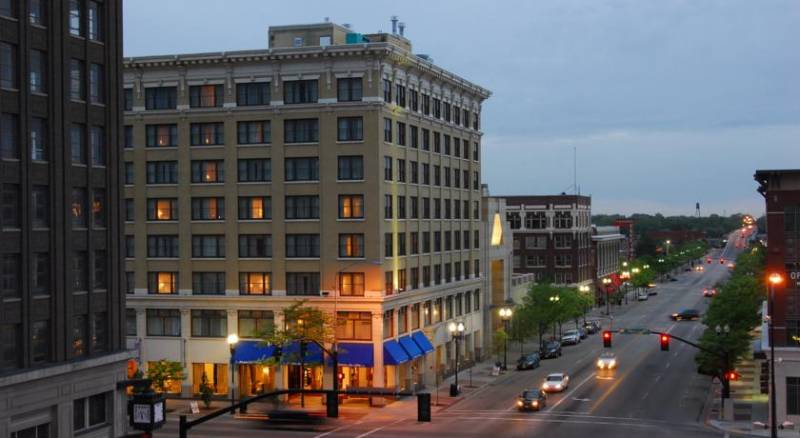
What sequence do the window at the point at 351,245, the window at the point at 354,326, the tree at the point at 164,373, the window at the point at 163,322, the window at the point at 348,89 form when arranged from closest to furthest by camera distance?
1. the tree at the point at 164,373
2. the window at the point at 354,326
3. the window at the point at 351,245
4. the window at the point at 348,89
5. the window at the point at 163,322

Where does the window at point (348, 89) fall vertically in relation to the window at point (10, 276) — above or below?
above

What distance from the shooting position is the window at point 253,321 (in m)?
77.4

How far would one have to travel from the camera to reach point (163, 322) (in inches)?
3145

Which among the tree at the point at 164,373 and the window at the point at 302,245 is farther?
the window at the point at 302,245

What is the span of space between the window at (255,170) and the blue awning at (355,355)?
1319cm

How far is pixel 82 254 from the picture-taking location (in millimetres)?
48625

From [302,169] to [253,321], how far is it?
37.0 ft

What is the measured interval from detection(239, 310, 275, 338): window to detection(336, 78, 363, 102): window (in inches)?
628

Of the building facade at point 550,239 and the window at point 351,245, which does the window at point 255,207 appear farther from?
the building facade at point 550,239

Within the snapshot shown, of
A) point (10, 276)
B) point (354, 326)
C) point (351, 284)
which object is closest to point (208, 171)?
point (351, 284)

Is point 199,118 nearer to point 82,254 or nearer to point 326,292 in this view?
point 326,292

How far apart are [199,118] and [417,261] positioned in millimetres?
19800

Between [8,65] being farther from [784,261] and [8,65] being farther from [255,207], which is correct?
[784,261]

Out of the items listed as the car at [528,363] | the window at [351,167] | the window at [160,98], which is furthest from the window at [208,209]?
the car at [528,363]
